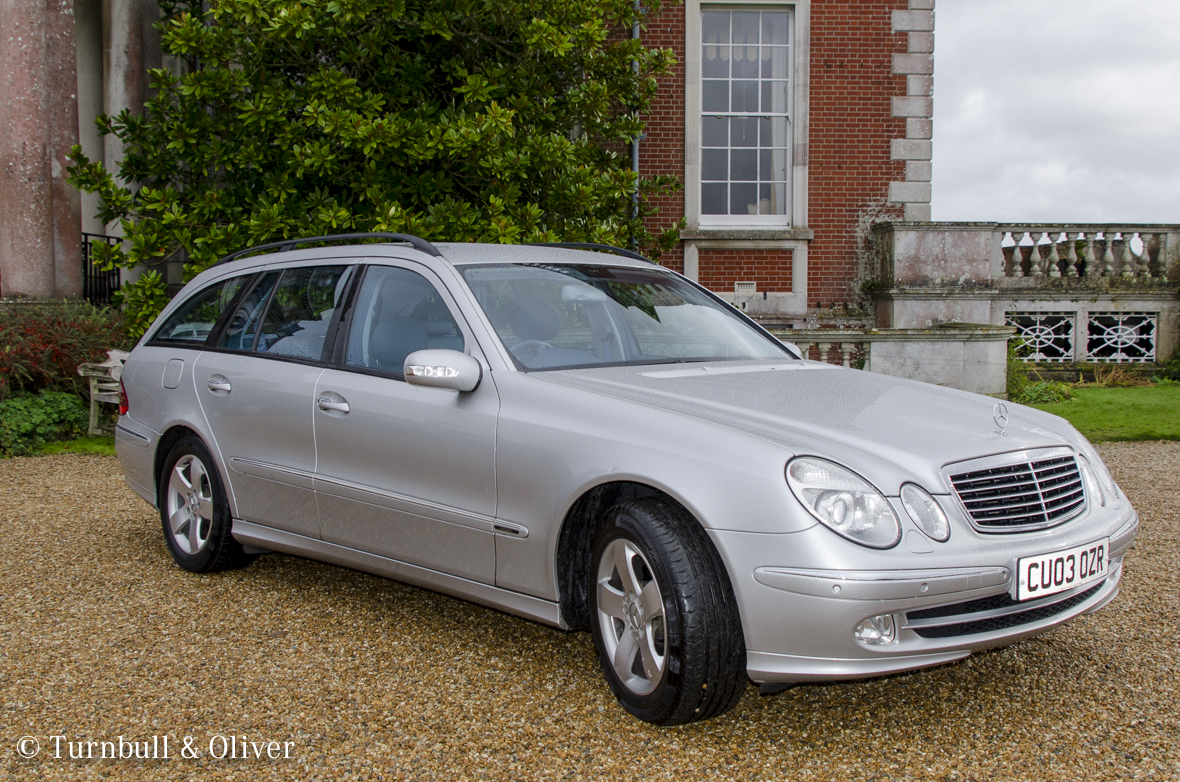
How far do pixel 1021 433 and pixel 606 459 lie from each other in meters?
1.44

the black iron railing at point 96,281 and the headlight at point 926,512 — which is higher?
the black iron railing at point 96,281

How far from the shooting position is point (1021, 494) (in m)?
3.19

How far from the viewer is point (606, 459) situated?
3246mm

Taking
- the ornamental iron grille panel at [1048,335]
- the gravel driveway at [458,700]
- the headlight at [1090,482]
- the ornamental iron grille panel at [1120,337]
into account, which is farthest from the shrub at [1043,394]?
the headlight at [1090,482]

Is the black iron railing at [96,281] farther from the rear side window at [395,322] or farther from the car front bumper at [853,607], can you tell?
the car front bumper at [853,607]

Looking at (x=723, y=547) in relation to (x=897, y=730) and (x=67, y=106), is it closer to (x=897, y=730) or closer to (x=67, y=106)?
(x=897, y=730)

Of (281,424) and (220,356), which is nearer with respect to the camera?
(281,424)

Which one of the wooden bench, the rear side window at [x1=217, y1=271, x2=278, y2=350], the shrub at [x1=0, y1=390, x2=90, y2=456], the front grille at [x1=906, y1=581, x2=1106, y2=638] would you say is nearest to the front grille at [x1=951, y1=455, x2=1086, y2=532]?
the front grille at [x1=906, y1=581, x2=1106, y2=638]

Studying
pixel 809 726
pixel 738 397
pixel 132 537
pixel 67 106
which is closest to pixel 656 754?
pixel 809 726

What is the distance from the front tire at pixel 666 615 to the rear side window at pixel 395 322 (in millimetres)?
1157

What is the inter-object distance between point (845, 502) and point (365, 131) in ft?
24.0

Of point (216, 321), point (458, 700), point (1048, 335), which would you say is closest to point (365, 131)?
point (216, 321)

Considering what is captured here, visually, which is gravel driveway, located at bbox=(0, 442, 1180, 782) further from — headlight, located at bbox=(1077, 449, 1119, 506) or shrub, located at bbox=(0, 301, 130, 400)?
shrub, located at bbox=(0, 301, 130, 400)

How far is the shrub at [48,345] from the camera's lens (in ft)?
33.4
